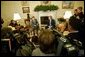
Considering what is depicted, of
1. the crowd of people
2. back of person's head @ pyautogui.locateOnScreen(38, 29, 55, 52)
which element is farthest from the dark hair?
back of person's head @ pyautogui.locateOnScreen(38, 29, 55, 52)

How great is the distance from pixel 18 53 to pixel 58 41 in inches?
8.6

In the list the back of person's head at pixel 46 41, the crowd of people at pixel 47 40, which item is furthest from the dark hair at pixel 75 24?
the back of person's head at pixel 46 41

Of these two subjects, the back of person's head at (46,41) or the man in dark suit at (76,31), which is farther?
the man in dark suit at (76,31)

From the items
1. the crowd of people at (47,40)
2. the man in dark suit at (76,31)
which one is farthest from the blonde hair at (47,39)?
the man in dark suit at (76,31)

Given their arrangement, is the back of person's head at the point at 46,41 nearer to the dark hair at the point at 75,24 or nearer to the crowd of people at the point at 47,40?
the crowd of people at the point at 47,40

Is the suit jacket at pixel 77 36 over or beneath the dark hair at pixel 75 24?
beneath

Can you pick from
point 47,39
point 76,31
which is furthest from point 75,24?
point 47,39

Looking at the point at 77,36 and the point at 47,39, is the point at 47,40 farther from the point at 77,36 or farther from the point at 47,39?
the point at 77,36

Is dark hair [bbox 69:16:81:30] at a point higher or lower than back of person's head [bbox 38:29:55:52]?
higher

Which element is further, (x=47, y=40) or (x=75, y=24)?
(x=75, y=24)

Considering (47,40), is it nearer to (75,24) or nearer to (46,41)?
(46,41)

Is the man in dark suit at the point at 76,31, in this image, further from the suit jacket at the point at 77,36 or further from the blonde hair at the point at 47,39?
the blonde hair at the point at 47,39

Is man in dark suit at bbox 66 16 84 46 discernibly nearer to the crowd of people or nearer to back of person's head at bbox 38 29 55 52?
the crowd of people

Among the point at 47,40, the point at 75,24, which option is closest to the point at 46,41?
the point at 47,40
